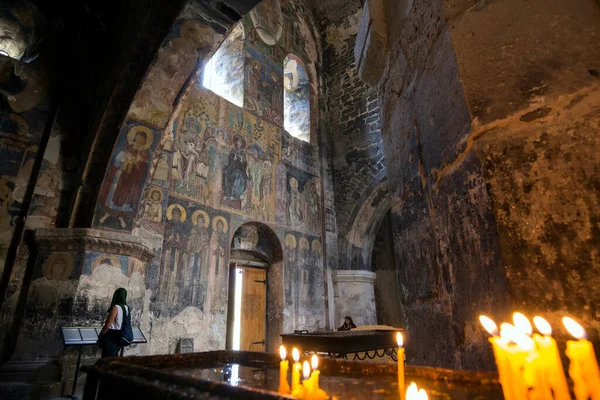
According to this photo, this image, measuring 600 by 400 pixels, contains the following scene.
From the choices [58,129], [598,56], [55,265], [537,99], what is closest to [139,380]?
[537,99]

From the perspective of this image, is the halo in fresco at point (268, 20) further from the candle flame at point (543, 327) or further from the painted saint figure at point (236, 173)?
the candle flame at point (543, 327)

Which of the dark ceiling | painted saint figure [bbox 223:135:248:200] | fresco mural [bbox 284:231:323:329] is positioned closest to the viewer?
painted saint figure [bbox 223:135:248:200]

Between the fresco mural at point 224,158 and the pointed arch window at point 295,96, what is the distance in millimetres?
1469

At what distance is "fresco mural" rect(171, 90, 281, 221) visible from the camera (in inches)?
239

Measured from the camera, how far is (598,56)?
97 centimetres

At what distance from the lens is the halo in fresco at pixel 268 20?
27.1ft

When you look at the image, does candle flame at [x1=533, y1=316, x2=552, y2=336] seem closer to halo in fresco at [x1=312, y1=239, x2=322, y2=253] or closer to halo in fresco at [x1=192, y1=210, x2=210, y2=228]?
halo in fresco at [x1=192, y1=210, x2=210, y2=228]

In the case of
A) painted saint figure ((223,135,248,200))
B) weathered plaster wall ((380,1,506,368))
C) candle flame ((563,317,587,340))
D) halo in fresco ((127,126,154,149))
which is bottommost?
candle flame ((563,317,587,340))

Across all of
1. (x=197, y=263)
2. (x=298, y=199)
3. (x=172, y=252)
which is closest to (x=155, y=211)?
(x=172, y=252)

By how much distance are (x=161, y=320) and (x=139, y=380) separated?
4.60 meters

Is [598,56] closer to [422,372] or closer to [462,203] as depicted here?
[462,203]

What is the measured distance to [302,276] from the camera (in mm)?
7438

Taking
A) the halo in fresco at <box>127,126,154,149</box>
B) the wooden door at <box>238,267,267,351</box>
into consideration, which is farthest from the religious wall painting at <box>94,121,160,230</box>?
the wooden door at <box>238,267,267,351</box>

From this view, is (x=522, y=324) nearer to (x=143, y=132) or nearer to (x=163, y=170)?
(x=143, y=132)
